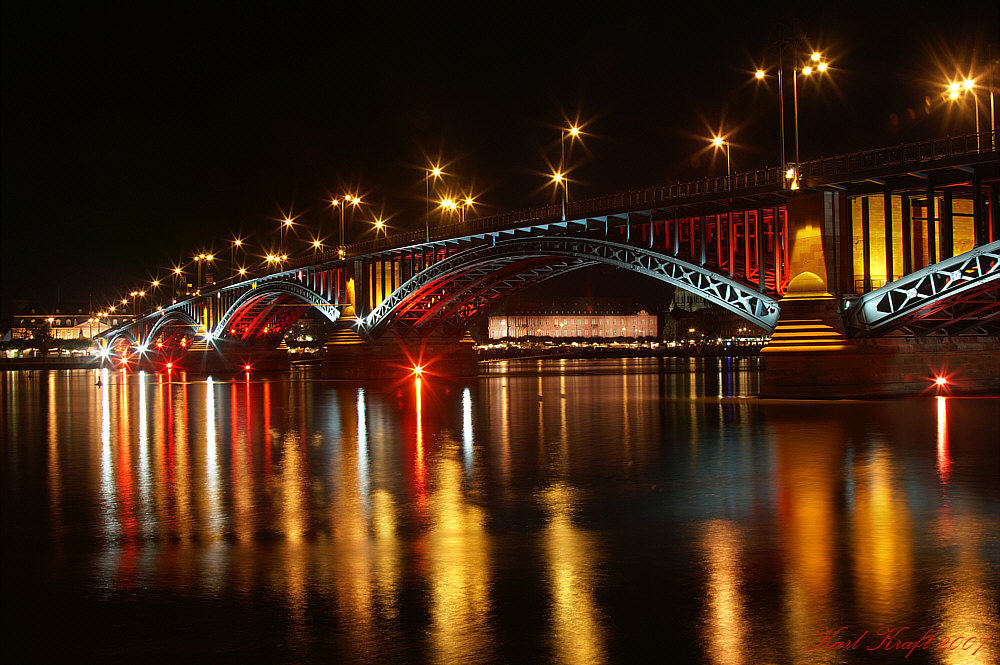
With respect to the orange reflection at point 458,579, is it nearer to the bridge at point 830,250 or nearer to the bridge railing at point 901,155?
the bridge at point 830,250

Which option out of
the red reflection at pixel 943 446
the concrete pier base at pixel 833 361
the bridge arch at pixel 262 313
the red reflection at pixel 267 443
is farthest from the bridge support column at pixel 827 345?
the bridge arch at pixel 262 313

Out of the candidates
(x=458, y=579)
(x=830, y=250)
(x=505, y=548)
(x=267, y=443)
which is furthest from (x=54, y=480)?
(x=830, y=250)

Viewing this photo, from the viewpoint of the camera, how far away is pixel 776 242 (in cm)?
4344

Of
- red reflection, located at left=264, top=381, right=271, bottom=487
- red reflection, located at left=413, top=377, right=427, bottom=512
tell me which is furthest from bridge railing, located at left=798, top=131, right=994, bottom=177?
red reflection, located at left=264, top=381, right=271, bottom=487

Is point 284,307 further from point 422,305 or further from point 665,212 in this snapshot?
point 665,212

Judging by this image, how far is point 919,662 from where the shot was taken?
7.06 m

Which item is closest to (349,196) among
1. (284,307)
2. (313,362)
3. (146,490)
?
(284,307)

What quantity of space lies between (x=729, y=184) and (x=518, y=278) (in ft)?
95.1

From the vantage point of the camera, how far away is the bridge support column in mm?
38781

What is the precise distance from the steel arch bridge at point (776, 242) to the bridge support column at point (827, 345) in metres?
0.15

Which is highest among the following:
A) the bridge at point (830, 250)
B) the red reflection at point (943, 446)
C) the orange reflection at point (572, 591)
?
the bridge at point (830, 250)

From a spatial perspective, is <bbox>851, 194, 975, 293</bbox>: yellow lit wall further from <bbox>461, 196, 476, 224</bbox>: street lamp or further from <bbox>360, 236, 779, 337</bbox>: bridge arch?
<bbox>461, 196, 476, 224</bbox>: street lamp

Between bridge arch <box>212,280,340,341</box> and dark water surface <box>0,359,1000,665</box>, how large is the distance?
2755 inches

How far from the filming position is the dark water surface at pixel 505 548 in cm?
766
